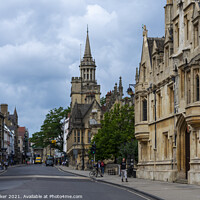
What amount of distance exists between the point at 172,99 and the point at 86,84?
95.9m

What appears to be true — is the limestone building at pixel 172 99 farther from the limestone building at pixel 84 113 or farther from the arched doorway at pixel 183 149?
the limestone building at pixel 84 113

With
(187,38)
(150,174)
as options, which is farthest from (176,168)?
(187,38)

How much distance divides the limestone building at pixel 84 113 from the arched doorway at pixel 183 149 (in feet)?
126

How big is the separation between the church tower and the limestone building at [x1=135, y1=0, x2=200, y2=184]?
7218cm

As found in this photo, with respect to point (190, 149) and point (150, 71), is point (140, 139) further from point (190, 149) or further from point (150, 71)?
point (190, 149)

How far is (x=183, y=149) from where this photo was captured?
32094 mm

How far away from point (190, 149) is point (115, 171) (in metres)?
22.0

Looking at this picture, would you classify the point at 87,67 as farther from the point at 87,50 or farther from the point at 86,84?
the point at 86,84

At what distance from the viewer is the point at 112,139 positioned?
5744 cm

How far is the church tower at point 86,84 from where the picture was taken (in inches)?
4746

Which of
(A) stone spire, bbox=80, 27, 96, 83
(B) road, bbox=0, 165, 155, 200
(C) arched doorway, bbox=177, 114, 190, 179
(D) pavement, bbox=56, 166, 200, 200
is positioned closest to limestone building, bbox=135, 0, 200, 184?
(C) arched doorway, bbox=177, 114, 190, 179

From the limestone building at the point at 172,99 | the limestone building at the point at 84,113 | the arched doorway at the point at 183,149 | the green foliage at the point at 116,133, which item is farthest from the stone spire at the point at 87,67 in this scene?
the arched doorway at the point at 183,149

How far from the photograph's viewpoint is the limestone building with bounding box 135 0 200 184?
2877 cm

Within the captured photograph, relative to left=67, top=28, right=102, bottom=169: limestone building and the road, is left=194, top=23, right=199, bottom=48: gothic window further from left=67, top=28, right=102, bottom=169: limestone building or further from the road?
left=67, top=28, right=102, bottom=169: limestone building
